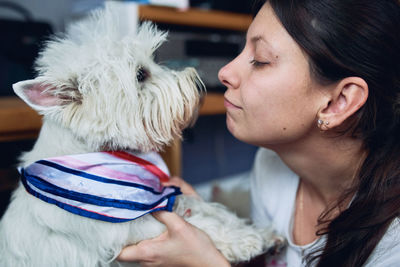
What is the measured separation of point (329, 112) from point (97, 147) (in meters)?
0.62

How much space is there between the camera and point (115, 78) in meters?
0.88

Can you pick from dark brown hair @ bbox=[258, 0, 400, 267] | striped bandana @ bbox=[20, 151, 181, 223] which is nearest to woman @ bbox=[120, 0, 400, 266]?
dark brown hair @ bbox=[258, 0, 400, 267]

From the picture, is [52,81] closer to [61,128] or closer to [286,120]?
[61,128]

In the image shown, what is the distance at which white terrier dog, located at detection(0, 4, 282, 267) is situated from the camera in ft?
2.59

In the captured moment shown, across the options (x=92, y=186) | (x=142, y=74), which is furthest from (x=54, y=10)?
(x=92, y=186)

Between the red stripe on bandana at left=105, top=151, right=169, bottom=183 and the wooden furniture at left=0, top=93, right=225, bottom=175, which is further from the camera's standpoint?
the wooden furniture at left=0, top=93, right=225, bottom=175

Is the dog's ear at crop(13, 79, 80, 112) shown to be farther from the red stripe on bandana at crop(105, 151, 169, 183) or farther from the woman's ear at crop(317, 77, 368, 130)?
the woman's ear at crop(317, 77, 368, 130)

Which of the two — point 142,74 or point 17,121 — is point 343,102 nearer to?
point 142,74

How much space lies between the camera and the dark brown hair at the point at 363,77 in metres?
0.79

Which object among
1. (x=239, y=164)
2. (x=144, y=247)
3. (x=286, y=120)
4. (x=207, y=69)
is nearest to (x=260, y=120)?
(x=286, y=120)

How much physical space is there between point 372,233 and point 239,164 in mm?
1983

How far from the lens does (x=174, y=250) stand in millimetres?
860

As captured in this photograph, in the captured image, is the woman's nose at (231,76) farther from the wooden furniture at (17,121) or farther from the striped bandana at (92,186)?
the wooden furniture at (17,121)

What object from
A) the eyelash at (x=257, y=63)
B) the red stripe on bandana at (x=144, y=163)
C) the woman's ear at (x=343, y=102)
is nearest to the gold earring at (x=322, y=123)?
the woman's ear at (x=343, y=102)
